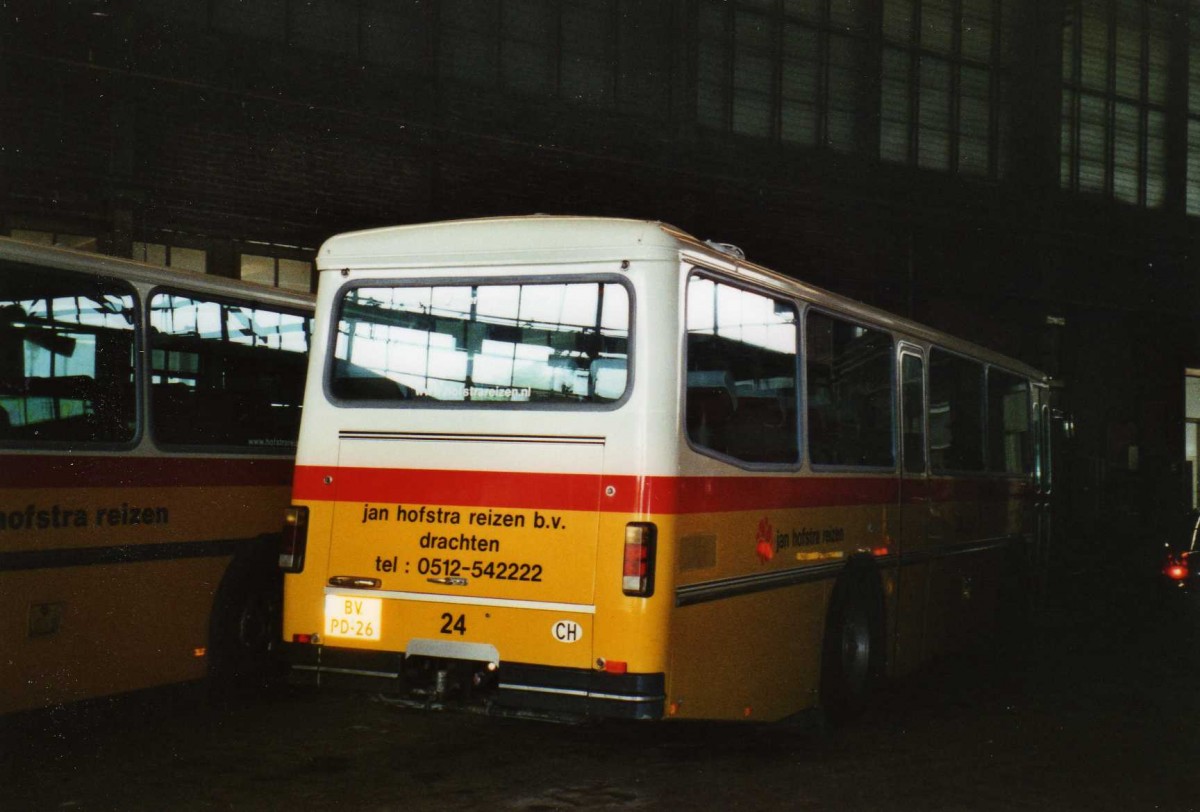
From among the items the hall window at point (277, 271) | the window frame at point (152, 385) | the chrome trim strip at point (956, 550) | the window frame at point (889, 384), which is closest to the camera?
the window frame at point (152, 385)

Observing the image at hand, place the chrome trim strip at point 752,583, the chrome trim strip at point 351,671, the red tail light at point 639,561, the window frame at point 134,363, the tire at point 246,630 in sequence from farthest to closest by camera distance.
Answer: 1. the tire at point 246,630
2. the window frame at point 134,363
3. the chrome trim strip at point 351,671
4. the chrome trim strip at point 752,583
5. the red tail light at point 639,561

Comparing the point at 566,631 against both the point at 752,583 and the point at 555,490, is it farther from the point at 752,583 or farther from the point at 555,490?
the point at 752,583

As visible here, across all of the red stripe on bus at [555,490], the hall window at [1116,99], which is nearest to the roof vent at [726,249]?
the red stripe on bus at [555,490]

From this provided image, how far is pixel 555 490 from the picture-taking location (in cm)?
691

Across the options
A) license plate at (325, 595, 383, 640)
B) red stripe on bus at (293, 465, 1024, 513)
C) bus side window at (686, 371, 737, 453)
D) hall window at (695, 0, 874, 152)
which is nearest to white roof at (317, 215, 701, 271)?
bus side window at (686, 371, 737, 453)

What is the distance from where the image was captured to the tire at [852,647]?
8.66 m

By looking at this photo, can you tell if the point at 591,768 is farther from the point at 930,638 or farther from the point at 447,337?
the point at 930,638

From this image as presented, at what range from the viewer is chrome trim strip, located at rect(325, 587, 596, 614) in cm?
680

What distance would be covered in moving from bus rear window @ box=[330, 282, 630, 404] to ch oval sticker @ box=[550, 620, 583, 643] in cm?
110

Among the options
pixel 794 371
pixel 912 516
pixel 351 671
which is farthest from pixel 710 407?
pixel 912 516

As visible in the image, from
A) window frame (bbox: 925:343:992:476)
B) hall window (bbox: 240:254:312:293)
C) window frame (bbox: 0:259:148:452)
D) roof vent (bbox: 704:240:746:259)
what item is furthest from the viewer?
hall window (bbox: 240:254:312:293)

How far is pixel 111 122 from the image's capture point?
47.5ft

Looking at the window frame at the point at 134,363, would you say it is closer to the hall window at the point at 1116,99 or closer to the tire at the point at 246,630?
the tire at the point at 246,630

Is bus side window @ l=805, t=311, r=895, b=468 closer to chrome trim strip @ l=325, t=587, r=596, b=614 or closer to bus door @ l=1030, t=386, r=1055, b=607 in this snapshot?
chrome trim strip @ l=325, t=587, r=596, b=614
